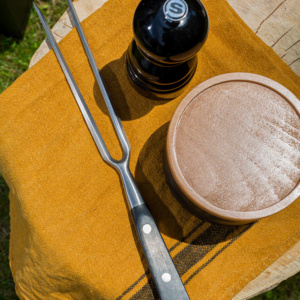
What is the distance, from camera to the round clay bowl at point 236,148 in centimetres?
58

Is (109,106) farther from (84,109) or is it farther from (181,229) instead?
(181,229)

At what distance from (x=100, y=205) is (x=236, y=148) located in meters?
0.30

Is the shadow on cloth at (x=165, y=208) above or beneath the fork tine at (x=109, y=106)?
beneath

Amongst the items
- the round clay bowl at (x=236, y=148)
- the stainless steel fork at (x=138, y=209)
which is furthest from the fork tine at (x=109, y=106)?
the round clay bowl at (x=236, y=148)

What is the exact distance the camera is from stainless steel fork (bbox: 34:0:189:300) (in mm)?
626

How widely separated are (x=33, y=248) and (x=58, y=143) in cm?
22

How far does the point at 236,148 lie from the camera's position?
0.59 metres

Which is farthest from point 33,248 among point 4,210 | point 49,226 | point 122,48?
point 4,210

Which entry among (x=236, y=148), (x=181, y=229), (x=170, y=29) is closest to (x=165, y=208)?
(x=181, y=229)

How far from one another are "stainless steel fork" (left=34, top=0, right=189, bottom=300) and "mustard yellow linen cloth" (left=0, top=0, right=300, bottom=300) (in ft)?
0.06

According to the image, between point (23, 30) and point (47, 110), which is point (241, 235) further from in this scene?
point (23, 30)

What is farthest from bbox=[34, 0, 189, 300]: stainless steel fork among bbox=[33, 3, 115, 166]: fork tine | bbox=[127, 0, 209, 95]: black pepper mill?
bbox=[127, 0, 209, 95]: black pepper mill

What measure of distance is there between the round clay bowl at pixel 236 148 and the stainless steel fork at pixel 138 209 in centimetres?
9

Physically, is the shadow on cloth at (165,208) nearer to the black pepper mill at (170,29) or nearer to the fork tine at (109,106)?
the fork tine at (109,106)
